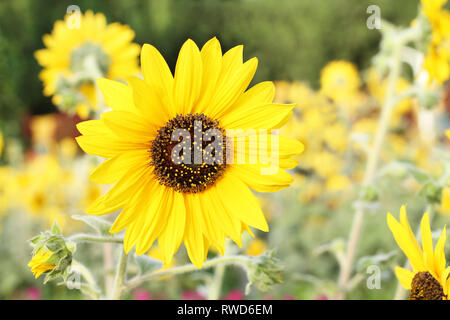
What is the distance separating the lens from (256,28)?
945cm

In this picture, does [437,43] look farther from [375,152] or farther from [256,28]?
[256,28]

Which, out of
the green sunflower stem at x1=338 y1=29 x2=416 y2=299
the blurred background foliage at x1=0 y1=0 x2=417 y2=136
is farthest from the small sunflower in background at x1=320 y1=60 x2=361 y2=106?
the blurred background foliage at x1=0 y1=0 x2=417 y2=136

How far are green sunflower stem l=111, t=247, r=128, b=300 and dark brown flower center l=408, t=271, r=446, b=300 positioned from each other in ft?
1.79

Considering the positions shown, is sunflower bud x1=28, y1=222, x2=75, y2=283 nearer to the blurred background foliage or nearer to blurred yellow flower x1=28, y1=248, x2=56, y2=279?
blurred yellow flower x1=28, y1=248, x2=56, y2=279

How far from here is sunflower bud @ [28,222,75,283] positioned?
0.85 m

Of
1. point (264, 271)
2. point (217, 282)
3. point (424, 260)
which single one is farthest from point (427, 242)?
point (217, 282)

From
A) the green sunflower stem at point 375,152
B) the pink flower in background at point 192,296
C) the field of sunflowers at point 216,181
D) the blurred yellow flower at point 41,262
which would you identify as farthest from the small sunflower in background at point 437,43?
the pink flower in background at point 192,296

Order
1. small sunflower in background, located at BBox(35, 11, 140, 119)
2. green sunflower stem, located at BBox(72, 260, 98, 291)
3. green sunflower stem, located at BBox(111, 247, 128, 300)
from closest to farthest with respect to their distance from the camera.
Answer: green sunflower stem, located at BBox(111, 247, 128, 300)
green sunflower stem, located at BBox(72, 260, 98, 291)
small sunflower in background, located at BBox(35, 11, 140, 119)

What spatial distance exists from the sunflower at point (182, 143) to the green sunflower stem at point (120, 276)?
0.25 feet

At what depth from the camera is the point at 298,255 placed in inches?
127

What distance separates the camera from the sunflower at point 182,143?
79cm

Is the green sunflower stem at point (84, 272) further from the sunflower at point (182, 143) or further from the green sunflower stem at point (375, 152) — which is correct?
the green sunflower stem at point (375, 152)
